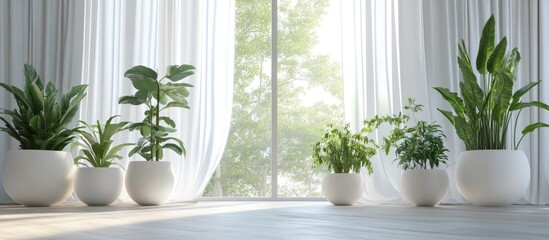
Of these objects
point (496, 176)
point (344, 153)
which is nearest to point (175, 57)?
point (344, 153)

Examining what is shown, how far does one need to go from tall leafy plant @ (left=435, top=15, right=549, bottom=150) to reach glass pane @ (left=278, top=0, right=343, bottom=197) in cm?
253

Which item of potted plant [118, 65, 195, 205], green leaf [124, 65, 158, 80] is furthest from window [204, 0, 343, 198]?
green leaf [124, 65, 158, 80]

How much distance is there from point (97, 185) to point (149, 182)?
0.97 feet

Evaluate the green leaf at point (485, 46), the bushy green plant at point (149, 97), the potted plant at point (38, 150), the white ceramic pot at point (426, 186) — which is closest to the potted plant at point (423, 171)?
the white ceramic pot at point (426, 186)

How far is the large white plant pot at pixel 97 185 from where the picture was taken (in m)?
3.81

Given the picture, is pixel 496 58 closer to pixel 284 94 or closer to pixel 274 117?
pixel 274 117

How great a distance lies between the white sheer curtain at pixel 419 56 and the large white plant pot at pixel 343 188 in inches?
19.7

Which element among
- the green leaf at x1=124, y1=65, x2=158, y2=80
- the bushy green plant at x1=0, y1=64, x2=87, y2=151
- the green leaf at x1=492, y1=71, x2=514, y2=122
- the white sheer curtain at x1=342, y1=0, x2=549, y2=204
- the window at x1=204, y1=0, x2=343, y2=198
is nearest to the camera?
the green leaf at x1=492, y1=71, x2=514, y2=122

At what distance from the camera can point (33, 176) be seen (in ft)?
12.1

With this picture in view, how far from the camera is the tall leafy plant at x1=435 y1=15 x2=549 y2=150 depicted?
354 cm

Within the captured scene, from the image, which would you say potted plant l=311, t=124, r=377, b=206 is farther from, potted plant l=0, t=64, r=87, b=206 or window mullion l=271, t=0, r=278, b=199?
potted plant l=0, t=64, r=87, b=206

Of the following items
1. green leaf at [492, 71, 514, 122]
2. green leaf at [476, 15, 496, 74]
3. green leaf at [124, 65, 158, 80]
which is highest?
green leaf at [476, 15, 496, 74]

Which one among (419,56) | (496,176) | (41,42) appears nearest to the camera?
(496,176)

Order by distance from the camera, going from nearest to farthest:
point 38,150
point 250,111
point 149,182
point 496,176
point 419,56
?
point 496,176 → point 38,150 → point 149,182 → point 419,56 → point 250,111
